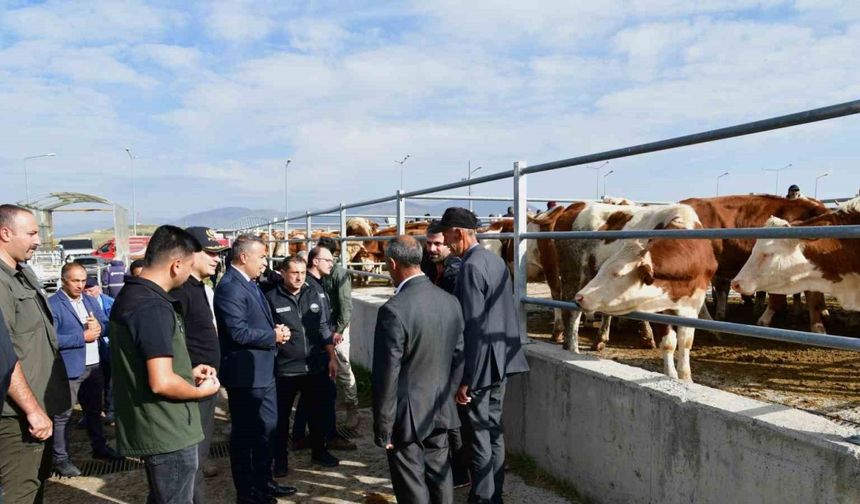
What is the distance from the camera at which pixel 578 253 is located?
22.9ft

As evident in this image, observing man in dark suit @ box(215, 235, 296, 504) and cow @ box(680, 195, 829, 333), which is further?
cow @ box(680, 195, 829, 333)

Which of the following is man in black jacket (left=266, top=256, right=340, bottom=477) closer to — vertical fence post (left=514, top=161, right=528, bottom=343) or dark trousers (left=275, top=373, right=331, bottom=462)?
dark trousers (left=275, top=373, right=331, bottom=462)

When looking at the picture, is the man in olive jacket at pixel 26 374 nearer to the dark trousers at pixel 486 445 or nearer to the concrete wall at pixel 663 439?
the dark trousers at pixel 486 445

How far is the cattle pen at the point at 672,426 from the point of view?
7.64ft

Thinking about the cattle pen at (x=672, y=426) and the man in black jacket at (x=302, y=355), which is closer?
the cattle pen at (x=672, y=426)

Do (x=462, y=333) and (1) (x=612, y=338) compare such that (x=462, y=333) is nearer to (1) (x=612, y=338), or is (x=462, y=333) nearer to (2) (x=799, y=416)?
(2) (x=799, y=416)

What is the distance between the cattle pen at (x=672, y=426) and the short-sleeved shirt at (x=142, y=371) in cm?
223

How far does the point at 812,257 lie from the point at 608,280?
1.95m

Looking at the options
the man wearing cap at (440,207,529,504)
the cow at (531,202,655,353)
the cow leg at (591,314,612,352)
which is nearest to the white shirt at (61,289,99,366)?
the man wearing cap at (440,207,529,504)

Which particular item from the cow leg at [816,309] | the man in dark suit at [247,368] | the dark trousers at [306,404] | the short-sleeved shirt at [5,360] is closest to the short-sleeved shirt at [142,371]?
the short-sleeved shirt at [5,360]

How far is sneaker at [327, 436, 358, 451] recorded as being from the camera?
4.80m

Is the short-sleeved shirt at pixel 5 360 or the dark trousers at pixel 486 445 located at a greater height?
the short-sleeved shirt at pixel 5 360

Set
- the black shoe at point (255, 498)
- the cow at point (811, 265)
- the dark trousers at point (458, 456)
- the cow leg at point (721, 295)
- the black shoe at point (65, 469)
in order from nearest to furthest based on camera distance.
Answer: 1. the black shoe at point (255, 498)
2. the dark trousers at point (458, 456)
3. the black shoe at point (65, 469)
4. the cow at point (811, 265)
5. the cow leg at point (721, 295)

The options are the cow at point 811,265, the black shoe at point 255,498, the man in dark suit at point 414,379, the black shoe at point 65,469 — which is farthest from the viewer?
the cow at point 811,265
